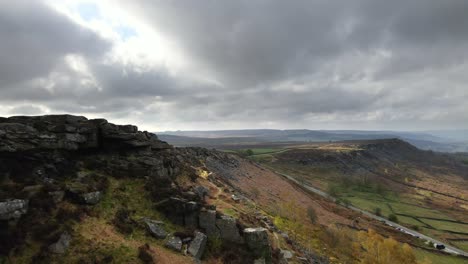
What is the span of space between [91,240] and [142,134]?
25512 millimetres

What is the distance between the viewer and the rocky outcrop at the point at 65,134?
38.5m

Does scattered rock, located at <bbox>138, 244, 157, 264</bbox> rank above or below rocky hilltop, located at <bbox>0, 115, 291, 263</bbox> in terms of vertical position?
below

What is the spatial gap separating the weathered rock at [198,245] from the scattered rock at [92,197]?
14135mm

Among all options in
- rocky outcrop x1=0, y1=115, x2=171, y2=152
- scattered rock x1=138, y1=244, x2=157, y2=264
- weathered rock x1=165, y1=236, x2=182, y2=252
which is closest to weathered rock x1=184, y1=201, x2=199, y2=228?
weathered rock x1=165, y1=236, x2=182, y2=252

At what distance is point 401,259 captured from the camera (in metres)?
79.8

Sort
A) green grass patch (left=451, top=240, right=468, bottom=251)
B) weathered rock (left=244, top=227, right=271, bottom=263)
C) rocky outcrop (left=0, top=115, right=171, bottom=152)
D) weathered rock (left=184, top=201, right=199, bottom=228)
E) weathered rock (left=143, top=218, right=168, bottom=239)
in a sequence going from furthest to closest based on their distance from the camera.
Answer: green grass patch (left=451, top=240, right=468, bottom=251)
weathered rock (left=184, top=201, right=199, bottom=228)
weathered rock (left=244, top=227, right=271, bottom=263)
rocky outcrop (left=0, top=115, right=171, bottom=152)
weathered rock (left=143, top=218, right=168, bottom=239)

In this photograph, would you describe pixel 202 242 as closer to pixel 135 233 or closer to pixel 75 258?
pixel 135 233

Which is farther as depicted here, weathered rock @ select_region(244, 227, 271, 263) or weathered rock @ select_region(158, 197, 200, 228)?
weathered rock @ select_region(158, 197, 200, 228)

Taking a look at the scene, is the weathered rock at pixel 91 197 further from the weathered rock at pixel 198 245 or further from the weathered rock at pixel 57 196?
the weathered rock at pixel 198 245

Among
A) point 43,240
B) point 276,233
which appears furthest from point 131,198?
point 276,233

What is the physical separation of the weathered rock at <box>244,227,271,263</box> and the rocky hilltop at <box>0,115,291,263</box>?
14 centimetres

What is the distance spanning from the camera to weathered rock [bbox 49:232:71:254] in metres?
30.4

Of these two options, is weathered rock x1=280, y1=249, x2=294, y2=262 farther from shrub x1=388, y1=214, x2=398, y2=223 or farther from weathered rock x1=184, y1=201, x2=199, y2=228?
shrub x1=388, y1=214, x2=398, y2=223

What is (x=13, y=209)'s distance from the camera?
31.3 meters
